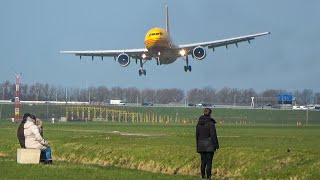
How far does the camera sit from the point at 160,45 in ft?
277

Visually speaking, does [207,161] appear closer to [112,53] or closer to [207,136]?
[207,136]

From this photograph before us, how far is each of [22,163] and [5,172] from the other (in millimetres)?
3203

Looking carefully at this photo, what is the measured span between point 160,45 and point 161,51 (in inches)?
65.3

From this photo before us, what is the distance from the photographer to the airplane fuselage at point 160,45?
83.9m

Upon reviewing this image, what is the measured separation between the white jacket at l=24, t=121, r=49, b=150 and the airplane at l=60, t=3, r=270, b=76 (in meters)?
53.8

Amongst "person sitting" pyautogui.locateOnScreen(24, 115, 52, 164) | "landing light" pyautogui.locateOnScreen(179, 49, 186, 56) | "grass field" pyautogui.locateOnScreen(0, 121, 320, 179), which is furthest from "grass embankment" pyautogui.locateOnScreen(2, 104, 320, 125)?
"person sitting" pyautogui.locateOnScreen(24, 115, 52, 164)

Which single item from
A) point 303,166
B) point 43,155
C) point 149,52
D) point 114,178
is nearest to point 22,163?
point 43,155

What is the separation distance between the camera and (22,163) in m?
31.0

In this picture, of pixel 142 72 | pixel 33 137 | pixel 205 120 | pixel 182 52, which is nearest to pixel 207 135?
pixel 205 120

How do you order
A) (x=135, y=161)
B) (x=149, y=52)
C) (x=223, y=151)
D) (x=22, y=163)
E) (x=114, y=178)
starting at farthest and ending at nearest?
(x=149, y=52), (x=135, y=161), (x=223, y=151), (x=22, y=163), (x=114, y=178)

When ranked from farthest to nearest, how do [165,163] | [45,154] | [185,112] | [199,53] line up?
[185,112] < [199,53] < [165,163] < [45,154]

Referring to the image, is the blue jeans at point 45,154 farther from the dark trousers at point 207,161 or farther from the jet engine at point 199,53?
the jet engine at point 199,53

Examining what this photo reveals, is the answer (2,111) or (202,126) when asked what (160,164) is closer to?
(202,126)

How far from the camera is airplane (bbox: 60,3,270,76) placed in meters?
84.6
